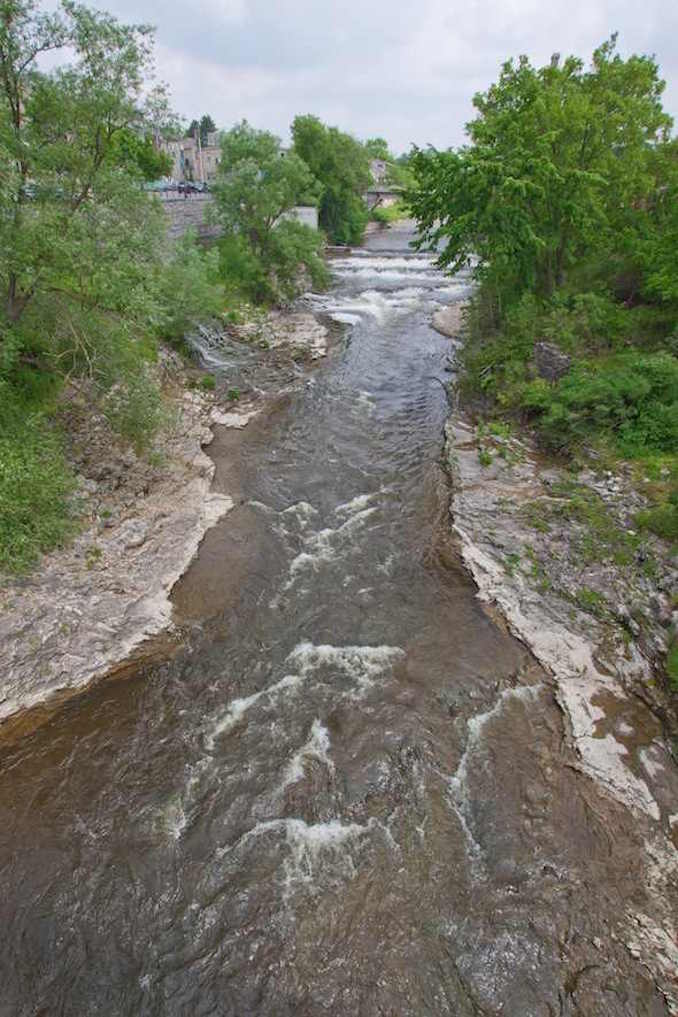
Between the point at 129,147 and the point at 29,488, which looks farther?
the point at 129,147

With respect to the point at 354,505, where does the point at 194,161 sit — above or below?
above

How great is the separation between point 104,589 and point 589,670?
8977mm

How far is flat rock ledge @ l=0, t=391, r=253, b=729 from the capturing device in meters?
8.68

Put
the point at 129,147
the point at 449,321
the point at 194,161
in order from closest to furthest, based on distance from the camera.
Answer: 1. the point at 129,147
2. the point at 449,321
3. the point at 194,161

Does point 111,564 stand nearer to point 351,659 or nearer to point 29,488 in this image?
point 29,488

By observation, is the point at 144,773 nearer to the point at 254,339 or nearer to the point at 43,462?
the point at 43,462

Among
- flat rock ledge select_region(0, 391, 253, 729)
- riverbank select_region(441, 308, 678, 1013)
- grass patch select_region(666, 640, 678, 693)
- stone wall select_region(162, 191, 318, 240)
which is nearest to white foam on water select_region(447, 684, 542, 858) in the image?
riverbank select_region(441, 308, 678, 1013)

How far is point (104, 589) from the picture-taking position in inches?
403

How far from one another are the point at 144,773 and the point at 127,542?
532 cm

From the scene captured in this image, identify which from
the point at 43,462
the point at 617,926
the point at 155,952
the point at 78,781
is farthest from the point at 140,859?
the point at 43,462

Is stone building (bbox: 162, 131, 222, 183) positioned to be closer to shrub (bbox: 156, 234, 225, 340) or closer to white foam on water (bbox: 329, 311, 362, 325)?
white foam on water (bbox: 329, 311, 362, 325)

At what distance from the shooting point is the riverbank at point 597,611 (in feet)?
22.7

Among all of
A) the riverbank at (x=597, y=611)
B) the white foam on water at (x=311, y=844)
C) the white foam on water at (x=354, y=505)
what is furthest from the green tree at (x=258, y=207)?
the white foam on water at (x=311, y=844)

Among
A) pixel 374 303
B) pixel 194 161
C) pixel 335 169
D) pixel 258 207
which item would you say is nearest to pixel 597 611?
pixel 258 207
